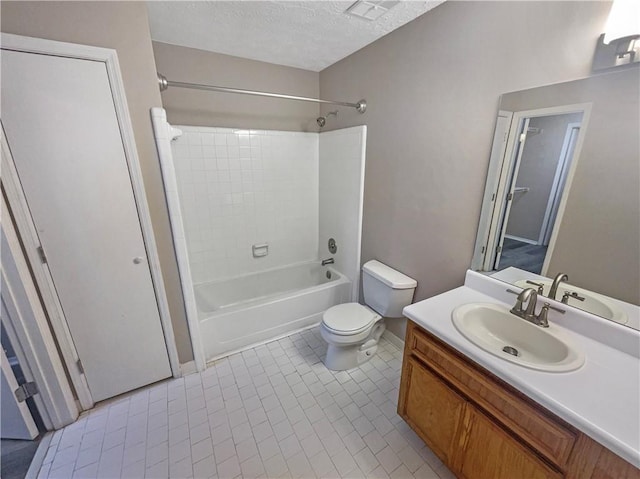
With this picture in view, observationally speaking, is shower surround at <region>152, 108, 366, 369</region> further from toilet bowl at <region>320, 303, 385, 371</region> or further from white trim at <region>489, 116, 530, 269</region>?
white trim at <region>489, 116, 530, 269</region>

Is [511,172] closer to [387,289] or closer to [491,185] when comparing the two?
[491,185]

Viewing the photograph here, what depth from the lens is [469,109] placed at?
1443 mm

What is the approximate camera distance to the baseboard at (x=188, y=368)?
1884mm

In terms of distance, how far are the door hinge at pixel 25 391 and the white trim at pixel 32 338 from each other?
0.03 m

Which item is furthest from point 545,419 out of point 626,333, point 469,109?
point 469,109

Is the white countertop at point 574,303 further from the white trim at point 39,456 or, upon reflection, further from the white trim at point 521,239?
the white trim at point 39,456

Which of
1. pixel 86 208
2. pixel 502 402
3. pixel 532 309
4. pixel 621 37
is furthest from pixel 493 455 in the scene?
pixel 86 208

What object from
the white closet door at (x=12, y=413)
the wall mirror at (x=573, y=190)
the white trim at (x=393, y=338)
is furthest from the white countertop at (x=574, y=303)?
the white closet door at (x=12, y=413)

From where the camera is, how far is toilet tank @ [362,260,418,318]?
6.27 ft

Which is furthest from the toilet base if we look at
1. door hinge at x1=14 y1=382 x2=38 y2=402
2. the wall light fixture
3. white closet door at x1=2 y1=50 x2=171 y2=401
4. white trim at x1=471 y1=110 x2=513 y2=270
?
the wall light fixture

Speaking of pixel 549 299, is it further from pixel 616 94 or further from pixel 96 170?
pixel 96 170

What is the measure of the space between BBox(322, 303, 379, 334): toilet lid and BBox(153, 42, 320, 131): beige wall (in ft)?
5.91

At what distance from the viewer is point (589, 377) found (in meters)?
0.91

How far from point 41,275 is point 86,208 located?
404 millimetres
